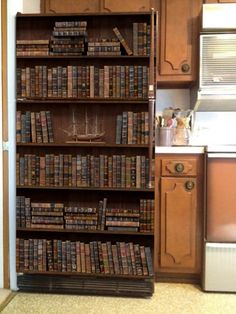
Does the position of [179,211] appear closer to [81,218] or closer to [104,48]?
[81,218]

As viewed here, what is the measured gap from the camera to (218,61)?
97.6 inches

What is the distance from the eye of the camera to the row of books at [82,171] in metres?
2.26

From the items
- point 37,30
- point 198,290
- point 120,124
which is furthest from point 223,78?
point 198,290

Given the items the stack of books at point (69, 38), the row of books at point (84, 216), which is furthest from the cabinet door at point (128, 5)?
the row of books at point (84, 216)

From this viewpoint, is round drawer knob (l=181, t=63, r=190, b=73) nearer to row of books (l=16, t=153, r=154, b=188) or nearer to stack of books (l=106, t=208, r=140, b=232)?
row of books (l=16, t=153, r=154, b=188)

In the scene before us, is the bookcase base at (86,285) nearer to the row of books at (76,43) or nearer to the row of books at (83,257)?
the row of books at (83,257)

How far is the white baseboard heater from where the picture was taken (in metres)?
2.32

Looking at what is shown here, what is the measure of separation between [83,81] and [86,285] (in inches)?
50.1

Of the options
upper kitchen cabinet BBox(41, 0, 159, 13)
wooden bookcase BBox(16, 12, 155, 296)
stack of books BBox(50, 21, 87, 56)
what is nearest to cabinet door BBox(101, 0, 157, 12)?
upper kitchen cabinet BBox(41, 0, 159, 13)

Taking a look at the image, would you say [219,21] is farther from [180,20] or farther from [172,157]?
[172,157]

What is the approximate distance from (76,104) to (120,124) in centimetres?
32

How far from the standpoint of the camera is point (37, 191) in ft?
7.85

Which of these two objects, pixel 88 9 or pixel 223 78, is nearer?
pixel 223 78

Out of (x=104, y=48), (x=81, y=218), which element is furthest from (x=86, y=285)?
(x=104, y=48)
